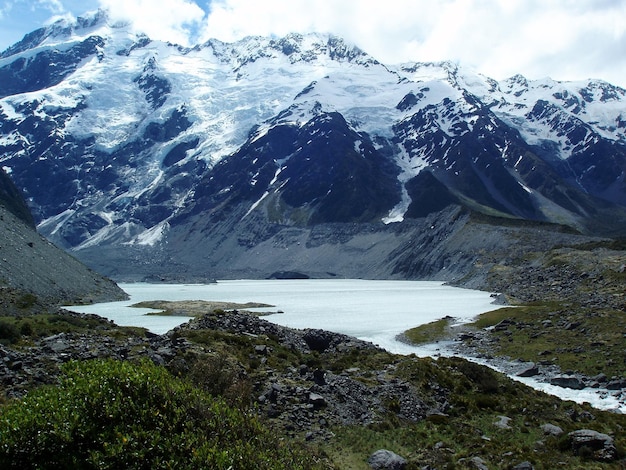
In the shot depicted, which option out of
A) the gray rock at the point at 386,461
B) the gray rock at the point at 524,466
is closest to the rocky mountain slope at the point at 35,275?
the gray rock at the point at 386,461

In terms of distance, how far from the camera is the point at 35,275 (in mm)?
117688

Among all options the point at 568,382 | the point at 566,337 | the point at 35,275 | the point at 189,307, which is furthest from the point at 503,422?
the point at 189,307

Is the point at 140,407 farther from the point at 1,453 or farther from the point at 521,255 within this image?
the point at 521,255

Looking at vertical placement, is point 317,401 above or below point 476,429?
above

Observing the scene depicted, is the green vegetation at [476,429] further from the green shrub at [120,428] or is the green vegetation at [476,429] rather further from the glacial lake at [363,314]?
the glacial lake at [363,314]

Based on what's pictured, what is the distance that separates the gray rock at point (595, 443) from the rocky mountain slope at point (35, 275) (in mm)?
83929

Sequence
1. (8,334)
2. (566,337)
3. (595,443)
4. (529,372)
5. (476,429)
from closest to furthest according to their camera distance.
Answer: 1. (595,443)
2. (476,429)
3. (8,334)
4. (529,372)
5. (566,337)

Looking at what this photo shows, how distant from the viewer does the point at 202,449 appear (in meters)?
15.4

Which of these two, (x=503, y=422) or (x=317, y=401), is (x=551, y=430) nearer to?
(x=503, y=422)

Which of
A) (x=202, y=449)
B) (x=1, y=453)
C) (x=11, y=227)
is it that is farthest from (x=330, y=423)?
(x=11, y=227)

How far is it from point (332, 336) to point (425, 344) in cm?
2371

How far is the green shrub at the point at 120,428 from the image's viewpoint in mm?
14922

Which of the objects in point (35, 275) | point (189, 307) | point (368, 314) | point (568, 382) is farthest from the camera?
point (189, 307)

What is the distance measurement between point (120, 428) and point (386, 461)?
49.6 ft
